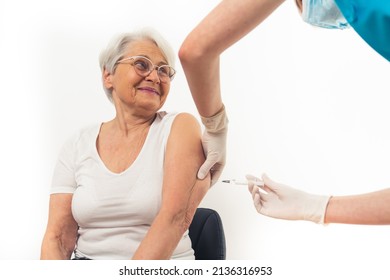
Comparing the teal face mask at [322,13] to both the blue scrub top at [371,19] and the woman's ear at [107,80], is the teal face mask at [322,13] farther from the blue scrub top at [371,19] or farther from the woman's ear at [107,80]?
the woman's ear at [107,80]

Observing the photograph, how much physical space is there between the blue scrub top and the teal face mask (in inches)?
4.2

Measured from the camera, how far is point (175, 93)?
2.29m

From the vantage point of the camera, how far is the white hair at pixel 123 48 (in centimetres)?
228

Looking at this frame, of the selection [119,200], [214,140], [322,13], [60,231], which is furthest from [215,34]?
[60,231]

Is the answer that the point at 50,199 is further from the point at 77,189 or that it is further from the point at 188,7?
the point at 188,7

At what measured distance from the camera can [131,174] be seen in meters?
2.22

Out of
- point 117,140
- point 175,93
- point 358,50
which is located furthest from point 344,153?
point 117,140

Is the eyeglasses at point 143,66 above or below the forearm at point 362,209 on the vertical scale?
above

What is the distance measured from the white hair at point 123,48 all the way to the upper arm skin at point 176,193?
0.26 metres

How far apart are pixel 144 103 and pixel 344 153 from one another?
0.67 meters

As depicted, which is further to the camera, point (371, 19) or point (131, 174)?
point (131, 174)

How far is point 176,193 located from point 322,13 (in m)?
0.74

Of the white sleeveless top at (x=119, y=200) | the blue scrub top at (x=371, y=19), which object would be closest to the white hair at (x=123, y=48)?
the white sleeveless top at (x=119, y=200)

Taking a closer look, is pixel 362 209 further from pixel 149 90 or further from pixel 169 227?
pixel 149 90
